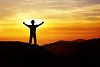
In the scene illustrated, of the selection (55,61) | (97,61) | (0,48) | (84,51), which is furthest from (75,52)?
(0,48)

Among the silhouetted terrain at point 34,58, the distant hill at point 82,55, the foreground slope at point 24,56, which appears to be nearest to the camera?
the foreground slope at point 24,56

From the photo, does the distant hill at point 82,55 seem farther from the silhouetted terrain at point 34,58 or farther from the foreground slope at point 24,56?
the foreground slope at point 24,56

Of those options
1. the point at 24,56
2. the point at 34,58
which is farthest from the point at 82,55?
the point at 24,56

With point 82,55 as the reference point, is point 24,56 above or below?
above

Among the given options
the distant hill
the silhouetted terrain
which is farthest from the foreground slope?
the distant hill

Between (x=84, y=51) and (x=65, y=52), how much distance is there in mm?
2264

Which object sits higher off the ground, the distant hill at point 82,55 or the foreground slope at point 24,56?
the foreground slope at point 24,56

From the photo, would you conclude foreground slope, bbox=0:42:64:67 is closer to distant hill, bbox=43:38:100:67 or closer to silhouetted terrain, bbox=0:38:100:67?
silhouetted terrain, bbox=0:38:100:67

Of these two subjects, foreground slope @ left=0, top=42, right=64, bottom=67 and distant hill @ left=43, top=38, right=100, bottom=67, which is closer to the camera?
foreground slope @ left=0, top=42, right=64, bottom=67

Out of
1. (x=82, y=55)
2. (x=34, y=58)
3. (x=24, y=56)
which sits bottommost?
(x=82, y=55)

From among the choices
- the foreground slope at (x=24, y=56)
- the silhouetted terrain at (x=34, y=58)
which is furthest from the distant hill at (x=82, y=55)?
the foreground slope at (x=24, y=56)

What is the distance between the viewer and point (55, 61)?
22828 millimetres

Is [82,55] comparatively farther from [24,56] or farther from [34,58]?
[24,56]

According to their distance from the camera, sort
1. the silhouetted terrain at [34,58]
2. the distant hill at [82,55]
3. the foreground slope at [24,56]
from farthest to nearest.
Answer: the distant hill at [82,55], the silhouetted terrain at [34,58], the foreground slope at [24,56]
